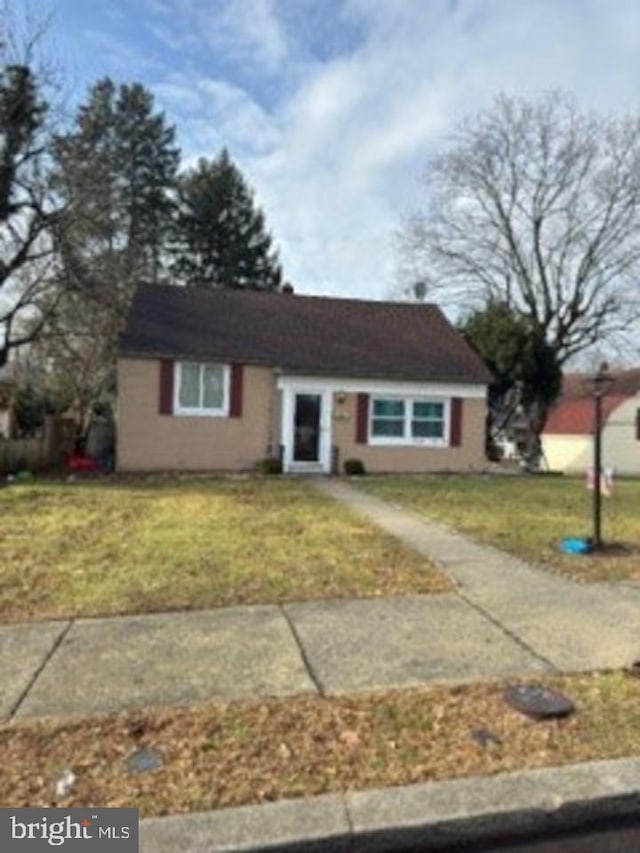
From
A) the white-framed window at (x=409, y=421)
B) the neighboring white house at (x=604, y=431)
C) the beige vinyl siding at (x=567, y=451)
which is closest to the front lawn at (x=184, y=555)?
the white-framed window at (x=409, y=421)

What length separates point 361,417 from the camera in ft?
72.7

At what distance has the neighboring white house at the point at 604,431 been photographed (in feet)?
120

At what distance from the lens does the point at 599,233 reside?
32.5m

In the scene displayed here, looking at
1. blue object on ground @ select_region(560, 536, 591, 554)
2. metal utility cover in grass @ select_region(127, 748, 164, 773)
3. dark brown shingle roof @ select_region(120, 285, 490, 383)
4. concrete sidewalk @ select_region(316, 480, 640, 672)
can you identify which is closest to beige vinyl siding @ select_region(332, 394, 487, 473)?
dark brown shingle roof @ select_region(120, 285, 490, 383)

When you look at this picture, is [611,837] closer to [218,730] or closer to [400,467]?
[218,730]

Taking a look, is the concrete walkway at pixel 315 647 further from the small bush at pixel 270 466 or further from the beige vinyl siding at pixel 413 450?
the beige vinyl siding at pixel 413 450

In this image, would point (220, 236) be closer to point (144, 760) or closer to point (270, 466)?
point (270, 466)

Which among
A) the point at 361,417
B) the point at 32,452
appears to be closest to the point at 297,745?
the point at 361,417

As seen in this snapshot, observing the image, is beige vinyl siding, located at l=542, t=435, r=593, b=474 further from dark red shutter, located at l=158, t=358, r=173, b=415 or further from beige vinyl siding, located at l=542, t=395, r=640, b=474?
dark red shutter, located at l=158, t=358, r=173, b=415

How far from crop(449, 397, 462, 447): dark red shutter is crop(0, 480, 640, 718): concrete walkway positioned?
1524cm

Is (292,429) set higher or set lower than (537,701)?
higher

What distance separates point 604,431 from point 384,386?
1837 cm

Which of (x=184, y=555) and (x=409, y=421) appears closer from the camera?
(x=184, y=555)

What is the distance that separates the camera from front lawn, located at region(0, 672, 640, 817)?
385 cm
